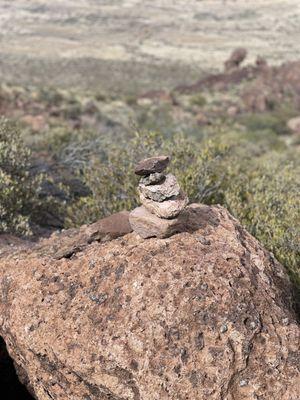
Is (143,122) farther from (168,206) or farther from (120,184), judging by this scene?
(168,206)

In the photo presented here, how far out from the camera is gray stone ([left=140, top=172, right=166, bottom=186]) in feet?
20.4

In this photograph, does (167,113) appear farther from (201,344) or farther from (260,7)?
(260,7)

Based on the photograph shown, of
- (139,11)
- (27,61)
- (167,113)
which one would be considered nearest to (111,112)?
(167,113)

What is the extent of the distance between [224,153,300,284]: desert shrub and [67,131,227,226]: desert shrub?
0.54 meters

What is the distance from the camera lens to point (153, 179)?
6211mm

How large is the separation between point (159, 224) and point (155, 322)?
131 cm

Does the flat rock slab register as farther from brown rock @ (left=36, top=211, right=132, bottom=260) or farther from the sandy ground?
the sandy ground

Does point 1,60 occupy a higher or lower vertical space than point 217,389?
lower

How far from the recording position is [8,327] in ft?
19.2

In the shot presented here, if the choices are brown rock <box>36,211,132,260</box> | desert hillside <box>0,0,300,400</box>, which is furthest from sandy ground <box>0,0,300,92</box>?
brown rock <box>36,211,132,260</box>

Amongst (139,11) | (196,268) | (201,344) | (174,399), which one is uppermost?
(196,268)

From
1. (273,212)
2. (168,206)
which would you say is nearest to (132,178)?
(273,212)

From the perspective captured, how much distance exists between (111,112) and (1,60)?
43515 mm

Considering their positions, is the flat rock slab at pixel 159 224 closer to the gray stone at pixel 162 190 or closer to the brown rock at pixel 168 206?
the brown rock at pixel 168 206
